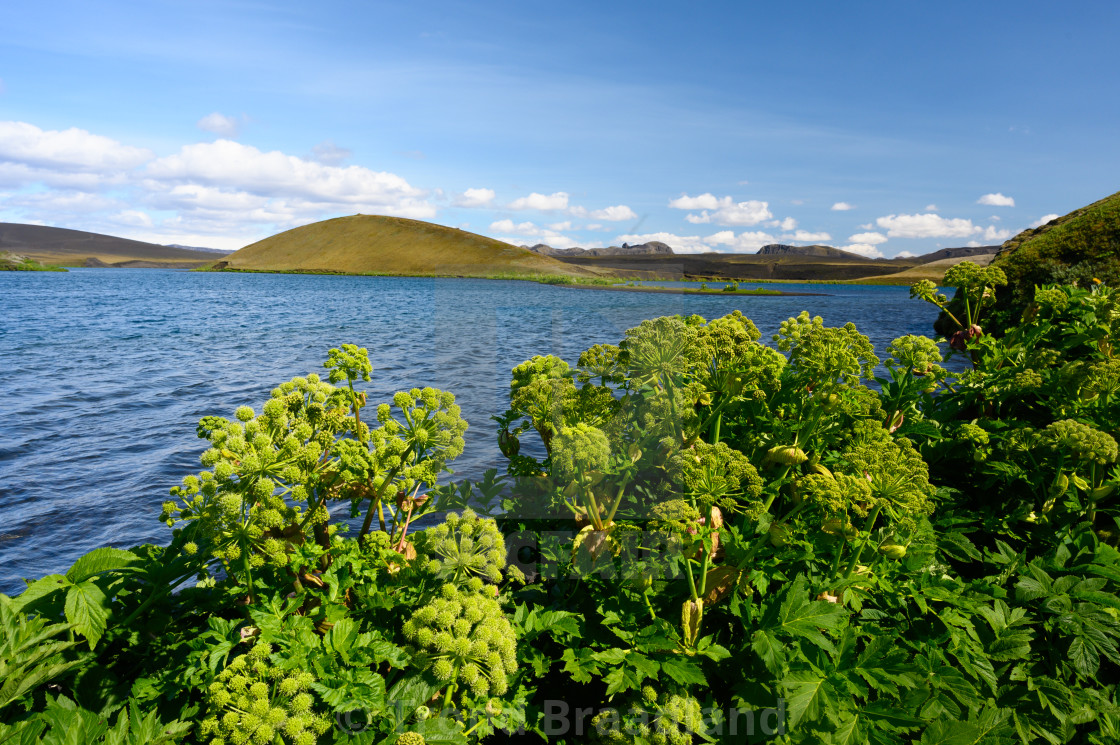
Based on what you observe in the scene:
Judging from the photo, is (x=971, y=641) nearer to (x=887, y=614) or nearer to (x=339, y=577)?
(x=887, y=614)

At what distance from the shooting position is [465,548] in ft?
6.36

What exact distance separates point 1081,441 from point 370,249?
172046mm

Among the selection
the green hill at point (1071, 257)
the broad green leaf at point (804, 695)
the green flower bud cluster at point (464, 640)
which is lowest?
the broad green leaf at point (804, 695)

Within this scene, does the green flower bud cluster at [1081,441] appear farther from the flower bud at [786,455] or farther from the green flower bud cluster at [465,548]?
the green flower bud cluster at [465,548]

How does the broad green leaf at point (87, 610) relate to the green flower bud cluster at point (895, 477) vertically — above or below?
below

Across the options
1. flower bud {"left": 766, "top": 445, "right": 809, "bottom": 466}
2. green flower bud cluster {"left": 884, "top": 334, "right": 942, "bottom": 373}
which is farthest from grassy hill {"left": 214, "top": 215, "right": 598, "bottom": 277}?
flower bud {"left": 766, "top": 445, "right": 809, "bottom": 466}

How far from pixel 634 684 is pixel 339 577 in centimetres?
123

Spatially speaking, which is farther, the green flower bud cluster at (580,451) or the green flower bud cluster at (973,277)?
the green flower bud cluster at (973,277)

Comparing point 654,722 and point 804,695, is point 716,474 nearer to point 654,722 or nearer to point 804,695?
point 804,695

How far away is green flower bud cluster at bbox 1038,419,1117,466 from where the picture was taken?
101 inches

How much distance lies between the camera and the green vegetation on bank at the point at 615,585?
1.80m

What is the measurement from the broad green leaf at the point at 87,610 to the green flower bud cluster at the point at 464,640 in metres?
1.09

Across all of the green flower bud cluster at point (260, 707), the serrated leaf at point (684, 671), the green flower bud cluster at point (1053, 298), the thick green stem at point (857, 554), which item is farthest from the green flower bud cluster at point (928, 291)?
the green flower bud cluster at point (260, 707)

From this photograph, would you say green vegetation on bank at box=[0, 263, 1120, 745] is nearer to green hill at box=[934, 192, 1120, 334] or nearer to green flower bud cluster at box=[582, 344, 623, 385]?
green flower bud cluster at box=[582, 344, 623, 385]
